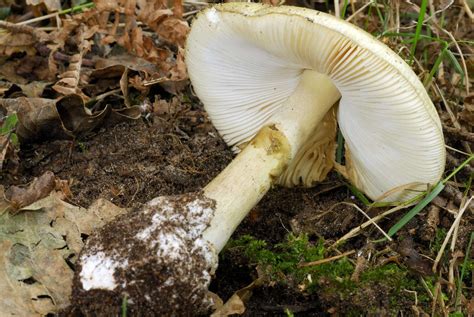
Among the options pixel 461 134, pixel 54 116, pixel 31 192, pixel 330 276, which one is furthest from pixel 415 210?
pixel 54 116

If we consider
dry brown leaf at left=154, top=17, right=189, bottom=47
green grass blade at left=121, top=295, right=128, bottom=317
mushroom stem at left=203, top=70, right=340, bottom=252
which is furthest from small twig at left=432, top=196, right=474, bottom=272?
dry brown leaf at left=154, top=17, right=189, bottom=47

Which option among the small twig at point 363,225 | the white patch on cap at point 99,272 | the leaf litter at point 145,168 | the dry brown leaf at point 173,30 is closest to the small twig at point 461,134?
the leaf litter at point 145,168

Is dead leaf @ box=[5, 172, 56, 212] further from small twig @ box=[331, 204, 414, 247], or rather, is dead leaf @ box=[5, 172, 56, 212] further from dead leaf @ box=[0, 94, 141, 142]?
small twig @ box=[331, 204, 414, 247]

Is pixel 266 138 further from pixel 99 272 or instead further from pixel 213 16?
pixel 99 272

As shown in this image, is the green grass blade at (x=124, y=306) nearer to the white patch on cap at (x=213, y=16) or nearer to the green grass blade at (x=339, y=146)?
the white patch on cap at (x=213, y=16)

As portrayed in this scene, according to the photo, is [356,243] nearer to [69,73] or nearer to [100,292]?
[100,292]

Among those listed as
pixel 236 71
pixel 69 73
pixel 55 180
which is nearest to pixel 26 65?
pixel 69 73

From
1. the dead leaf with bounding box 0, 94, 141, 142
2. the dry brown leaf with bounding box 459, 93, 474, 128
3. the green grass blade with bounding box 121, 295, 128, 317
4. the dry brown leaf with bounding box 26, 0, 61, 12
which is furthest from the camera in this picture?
the dry brown leaf with bounding box 26, 0, 61, 12
